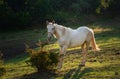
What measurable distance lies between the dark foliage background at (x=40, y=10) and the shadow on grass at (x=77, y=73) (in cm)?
2392

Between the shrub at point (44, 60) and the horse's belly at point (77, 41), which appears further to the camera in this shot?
the horse's belly at point (77, 41)

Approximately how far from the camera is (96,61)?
607 inches

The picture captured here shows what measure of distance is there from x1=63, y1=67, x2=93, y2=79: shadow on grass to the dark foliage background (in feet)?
78.5

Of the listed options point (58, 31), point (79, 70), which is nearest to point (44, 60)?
point (58, 31)

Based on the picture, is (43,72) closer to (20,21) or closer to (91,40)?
(91,40)

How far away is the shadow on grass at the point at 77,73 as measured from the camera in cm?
1246

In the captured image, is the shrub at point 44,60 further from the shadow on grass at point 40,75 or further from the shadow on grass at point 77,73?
the shadow on grass at point 77,73

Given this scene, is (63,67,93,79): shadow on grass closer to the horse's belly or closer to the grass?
the grass

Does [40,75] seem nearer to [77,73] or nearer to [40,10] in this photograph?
[77,73]

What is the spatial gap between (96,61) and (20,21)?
23051mm

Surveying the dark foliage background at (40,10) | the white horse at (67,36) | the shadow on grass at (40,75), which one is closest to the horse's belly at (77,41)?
the white horse at (67,36)

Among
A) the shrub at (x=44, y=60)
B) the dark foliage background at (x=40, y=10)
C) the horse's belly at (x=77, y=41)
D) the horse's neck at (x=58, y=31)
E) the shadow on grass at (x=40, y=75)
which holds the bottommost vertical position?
the shadow on grass at (x=40, y=75)

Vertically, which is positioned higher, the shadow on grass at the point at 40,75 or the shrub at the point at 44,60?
→ the shrub at the point at 44,60

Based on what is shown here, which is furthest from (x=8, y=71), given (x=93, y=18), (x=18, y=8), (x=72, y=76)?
(x=93, y=18)
